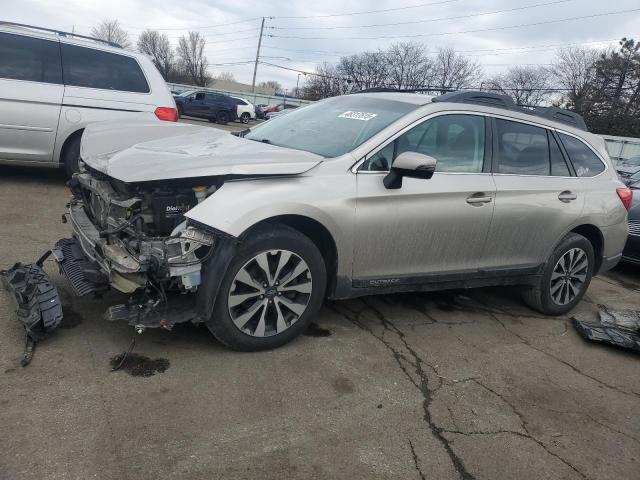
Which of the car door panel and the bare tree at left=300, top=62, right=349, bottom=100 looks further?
the bare tree at left=300, top=62, right=349, bottom=100

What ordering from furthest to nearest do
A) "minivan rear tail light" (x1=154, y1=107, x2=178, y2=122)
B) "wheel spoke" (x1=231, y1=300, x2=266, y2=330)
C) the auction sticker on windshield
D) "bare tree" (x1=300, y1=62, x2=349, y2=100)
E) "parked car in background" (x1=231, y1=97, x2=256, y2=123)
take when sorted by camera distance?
"bare tree" (x1=300, y1=62, x2=349, y2=100) < "parked car in background" (x1=231, y1=97, x2=256, y2=123) < "minivan rear tail light" (x1=154, y1=107, x2=178, y2=122) < the auction sticker on windshield < "wheel spoke" (x1=231, y1=300, x2=266, y2=330)

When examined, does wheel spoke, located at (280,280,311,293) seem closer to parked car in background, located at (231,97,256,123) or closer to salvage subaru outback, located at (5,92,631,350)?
salvage subaru outback, located at (5,92,631,350)

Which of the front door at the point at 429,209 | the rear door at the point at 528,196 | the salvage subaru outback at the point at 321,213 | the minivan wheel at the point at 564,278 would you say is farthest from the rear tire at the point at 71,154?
the minivan wheel at the point at 564,278

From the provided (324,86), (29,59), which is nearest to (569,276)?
(29,59)

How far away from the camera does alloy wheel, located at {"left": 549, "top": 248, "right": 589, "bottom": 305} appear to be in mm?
4791

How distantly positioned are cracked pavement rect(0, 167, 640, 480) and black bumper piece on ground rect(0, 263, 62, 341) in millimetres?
132

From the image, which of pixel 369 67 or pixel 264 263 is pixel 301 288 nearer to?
pixel 264 263

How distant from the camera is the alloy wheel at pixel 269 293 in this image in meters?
3.19

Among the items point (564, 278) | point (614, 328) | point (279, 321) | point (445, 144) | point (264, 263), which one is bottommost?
point (614, 328)

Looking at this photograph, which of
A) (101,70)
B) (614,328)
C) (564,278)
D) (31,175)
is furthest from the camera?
(31,175)

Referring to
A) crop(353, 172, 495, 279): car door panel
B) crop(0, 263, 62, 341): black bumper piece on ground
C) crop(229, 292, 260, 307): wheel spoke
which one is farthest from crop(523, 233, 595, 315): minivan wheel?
crop(0, 263, 62, 341): black bumper piece on ground

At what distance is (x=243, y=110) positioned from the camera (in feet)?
109

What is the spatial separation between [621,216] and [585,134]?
2.83 feet

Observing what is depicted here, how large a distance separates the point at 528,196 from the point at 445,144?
906mm
